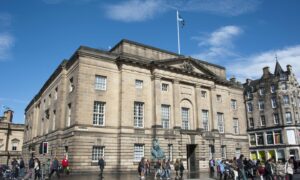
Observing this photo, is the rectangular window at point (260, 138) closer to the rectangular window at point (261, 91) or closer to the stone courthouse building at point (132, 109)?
the rectangular window at point (261, 91)

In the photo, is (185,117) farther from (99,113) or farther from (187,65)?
(99,113)

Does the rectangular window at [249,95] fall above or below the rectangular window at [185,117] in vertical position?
above

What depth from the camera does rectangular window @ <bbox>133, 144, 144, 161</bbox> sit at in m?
30.5

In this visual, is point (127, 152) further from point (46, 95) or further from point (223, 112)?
point (46, 95)

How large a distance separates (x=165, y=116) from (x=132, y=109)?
193 inches

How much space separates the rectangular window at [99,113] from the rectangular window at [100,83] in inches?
69.5

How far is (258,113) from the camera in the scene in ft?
207

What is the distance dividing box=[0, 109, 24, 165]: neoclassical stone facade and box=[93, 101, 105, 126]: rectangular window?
1782 inches

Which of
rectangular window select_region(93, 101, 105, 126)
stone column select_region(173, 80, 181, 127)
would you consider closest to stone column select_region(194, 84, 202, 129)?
stone column select_region(173, 80, 181, 127)

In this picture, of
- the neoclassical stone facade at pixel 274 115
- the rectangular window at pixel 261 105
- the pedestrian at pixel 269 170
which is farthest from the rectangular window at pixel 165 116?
the rectangular window at pixel 261 105

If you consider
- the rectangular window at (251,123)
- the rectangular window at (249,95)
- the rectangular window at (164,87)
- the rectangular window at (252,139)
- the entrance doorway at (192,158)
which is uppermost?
the rectangular window at (249,95)

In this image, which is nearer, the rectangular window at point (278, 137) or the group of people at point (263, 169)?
the group of people at point (263, 169)

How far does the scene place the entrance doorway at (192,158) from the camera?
3469 cm

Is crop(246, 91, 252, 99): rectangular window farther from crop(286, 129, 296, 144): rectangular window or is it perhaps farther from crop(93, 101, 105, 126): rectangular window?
crop(93, 101, 105, 126): rectangular window
